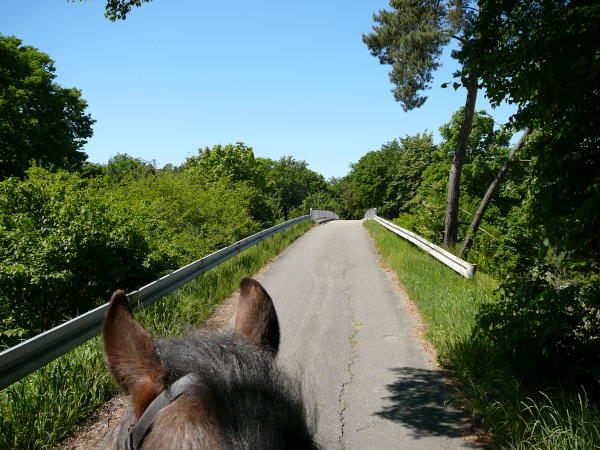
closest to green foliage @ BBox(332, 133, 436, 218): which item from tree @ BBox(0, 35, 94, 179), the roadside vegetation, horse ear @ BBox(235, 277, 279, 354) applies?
tree @ BBox(0, 35, 94, 179)

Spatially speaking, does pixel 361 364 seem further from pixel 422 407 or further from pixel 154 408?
pixel 154 408

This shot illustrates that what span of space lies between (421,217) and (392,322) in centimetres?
1482

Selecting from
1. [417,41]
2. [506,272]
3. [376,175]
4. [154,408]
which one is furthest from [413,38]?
[376,175]

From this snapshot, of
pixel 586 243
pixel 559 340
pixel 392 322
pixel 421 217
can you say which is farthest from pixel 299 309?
pixel 421 217

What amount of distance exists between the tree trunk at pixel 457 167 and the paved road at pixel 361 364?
5263 mm

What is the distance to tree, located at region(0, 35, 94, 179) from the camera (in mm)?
23516

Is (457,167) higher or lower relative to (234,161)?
lower

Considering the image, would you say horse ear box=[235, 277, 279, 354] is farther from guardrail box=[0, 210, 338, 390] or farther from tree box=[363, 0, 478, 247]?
tree box=[363, 0, 478, 247]

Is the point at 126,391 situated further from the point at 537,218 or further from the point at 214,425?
the point at 537,218

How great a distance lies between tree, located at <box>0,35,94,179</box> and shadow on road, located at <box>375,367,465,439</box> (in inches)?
875

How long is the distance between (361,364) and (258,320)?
4.27 m

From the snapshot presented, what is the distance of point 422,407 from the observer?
175 inches

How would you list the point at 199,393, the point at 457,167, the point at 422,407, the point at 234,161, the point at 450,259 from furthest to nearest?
the point at 234,161, the point at 457,167, the point at 450,259, the point at 422,407, the point at 199,393

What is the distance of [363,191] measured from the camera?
78.9 metres
